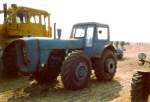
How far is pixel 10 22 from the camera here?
1385cm

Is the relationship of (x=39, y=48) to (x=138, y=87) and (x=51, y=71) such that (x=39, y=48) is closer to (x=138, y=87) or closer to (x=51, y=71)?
(x=51, y=71)

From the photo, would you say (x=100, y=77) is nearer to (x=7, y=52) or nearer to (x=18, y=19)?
(x=7, y=52)

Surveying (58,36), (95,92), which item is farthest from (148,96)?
(58,36)

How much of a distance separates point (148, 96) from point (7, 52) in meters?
5.86

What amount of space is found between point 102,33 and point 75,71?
9.32 ft

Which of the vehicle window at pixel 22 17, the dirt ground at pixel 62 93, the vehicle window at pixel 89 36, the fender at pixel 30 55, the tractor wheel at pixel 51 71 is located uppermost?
the vehicle window at pixel 22 17

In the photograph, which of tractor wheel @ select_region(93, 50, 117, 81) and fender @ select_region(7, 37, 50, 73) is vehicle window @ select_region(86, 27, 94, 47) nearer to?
tractor wheel @ select_region(93, 50, 117, 81)

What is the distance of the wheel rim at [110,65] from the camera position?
40.9ft

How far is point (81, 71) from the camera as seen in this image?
420 inches

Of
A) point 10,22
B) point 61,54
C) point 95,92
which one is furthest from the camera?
point 10,22

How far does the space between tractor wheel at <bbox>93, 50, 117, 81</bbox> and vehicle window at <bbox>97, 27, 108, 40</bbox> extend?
570mm

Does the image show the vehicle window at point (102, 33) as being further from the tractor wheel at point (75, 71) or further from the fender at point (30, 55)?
the fender at point (30, 55)

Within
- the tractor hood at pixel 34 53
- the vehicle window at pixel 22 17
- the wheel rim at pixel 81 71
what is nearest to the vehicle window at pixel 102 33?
the wheel rim at pixel 81 71

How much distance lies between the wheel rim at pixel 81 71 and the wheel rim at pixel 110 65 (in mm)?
1774
